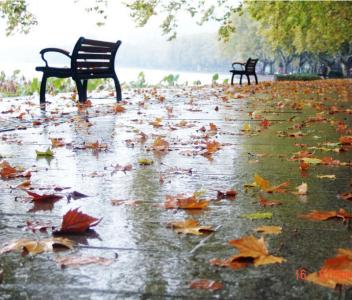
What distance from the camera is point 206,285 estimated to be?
1.42 meters

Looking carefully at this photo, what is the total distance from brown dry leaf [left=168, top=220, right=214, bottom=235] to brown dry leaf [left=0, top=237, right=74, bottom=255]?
1.34ft

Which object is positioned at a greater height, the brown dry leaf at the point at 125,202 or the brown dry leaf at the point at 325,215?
the brown dry leaf at the point at 325,215

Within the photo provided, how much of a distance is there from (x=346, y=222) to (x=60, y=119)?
4.76m

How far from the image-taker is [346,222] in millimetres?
2035

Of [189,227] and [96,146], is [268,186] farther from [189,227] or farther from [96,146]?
[96,146]

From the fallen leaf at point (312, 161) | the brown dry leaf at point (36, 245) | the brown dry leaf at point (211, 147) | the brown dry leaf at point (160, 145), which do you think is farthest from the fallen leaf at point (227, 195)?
the brown dry leaf at point (160, 145)

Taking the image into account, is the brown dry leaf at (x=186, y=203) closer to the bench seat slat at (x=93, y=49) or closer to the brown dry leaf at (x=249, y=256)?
the brown dry leaf at (x=249, y=256)

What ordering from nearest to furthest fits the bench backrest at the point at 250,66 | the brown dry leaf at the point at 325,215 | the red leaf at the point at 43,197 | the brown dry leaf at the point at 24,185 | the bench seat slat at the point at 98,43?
the brown dry leaf at the point at 325,215, the red leaf at the point at 43,197, the brown dry leaf at the point at 24,185, the bench seat slat at the point at 98,43, the bench backrest at the point at 250,66

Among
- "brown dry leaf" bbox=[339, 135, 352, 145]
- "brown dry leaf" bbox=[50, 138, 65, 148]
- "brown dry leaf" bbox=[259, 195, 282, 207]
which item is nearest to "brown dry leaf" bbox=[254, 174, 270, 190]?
"brown dry leaf" bbox=[259, 195, 282, 207]

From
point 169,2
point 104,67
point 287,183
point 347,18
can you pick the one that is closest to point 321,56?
point 347,18

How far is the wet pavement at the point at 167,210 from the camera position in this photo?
142 centimetres

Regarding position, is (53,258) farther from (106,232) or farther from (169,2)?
(169,2)

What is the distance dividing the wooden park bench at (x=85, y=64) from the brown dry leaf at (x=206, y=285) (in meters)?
7.10

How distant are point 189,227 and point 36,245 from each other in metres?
0.57
